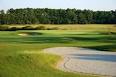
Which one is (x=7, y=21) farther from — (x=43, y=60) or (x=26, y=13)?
(x=43, y=60)

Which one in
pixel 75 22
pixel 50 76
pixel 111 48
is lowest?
pixel 75 22

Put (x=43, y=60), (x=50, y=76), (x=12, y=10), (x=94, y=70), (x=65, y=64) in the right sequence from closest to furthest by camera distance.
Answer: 1. (x=50, y=76)
2. (x=94, y=70)
3. (x=43, y=60)
4. (x=65, y=64)
5. (x=12, y=10)

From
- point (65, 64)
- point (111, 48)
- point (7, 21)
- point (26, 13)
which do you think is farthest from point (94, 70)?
point (26, 13)

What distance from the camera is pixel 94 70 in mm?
18641

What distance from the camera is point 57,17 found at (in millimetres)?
143500

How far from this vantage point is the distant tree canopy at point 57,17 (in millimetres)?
136500

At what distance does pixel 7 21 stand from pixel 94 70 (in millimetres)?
118450

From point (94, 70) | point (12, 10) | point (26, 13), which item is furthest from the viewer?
point (12, 10)

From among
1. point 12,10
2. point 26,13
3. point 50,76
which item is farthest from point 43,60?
point 12,10

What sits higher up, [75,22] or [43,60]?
[43,60]

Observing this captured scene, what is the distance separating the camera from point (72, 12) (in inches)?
5871

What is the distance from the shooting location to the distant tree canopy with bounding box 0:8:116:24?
13650cm

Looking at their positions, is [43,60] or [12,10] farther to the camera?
[12,10]

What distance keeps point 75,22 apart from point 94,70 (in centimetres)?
12392
